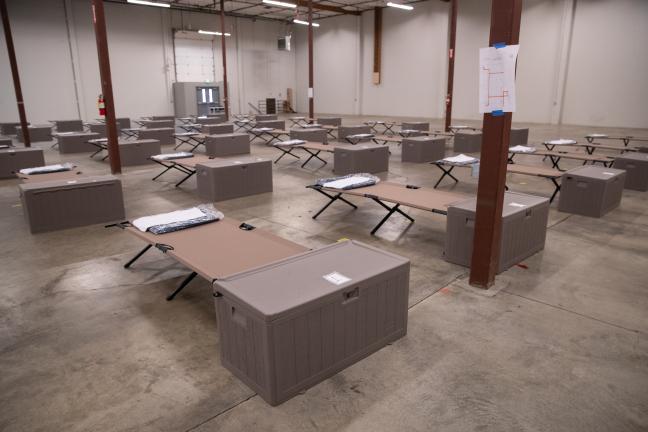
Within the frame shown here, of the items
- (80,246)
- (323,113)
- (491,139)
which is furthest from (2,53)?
(491,139)

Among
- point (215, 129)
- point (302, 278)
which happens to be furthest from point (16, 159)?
point (302, 278)

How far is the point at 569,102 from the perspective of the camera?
14.9 meters

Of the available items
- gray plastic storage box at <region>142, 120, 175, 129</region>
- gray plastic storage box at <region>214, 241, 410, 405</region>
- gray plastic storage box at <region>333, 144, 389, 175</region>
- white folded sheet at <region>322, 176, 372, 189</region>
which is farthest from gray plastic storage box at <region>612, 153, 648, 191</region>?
gray plastic storage box at <region>142, 120, 175, 129</region>

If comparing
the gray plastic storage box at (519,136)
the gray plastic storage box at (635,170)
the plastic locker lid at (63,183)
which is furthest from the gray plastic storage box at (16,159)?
the gray plastic storage box at (519,136)

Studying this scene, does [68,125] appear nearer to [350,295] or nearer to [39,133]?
[39,133]

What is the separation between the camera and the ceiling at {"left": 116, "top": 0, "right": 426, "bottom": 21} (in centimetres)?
1866

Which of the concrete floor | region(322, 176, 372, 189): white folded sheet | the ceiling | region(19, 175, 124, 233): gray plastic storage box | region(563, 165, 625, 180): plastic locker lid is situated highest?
the ceiling

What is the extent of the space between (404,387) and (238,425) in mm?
789

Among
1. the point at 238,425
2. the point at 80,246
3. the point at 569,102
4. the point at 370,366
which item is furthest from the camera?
the point at 569,102

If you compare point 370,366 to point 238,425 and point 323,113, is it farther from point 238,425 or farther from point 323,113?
point 323,113

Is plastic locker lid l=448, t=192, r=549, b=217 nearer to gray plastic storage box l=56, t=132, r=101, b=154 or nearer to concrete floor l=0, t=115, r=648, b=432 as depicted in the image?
concrete floor l=0, t=115, r=648, b=432

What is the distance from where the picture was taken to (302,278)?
→ 2.27 meters

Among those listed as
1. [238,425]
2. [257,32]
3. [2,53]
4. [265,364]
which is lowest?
[238,425]

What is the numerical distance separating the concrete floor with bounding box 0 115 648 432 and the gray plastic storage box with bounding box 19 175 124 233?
0.37m
